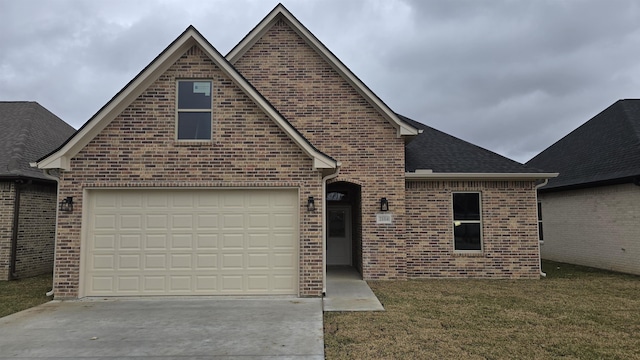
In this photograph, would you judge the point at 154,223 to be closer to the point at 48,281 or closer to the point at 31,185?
the point at 48,281

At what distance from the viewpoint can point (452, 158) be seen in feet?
41.6

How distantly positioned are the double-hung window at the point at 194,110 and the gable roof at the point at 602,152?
A: 12.6 metres

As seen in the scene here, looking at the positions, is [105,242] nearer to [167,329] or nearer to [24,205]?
[167,329]

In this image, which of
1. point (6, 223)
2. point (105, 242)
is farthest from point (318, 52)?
point (6, 223)

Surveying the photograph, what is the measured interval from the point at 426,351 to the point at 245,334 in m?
2.70

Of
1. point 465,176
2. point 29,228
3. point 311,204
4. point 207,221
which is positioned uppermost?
point 465,176

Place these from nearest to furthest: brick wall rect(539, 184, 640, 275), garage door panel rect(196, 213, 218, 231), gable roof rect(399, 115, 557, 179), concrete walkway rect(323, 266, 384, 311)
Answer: concrete walkway rect(323, 266, 384, 311) < garage door panel rect(196, 213, 218, 231) < gable roof rect(399, 115, 557, 179) < brick wall rect(539, 184, 640, 275)

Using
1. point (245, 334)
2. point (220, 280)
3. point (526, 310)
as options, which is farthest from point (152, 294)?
point (526, 310)

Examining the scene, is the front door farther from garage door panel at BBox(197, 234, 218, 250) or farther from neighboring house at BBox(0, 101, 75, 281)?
neighboring house at BBox(0, 101, 75, 281)

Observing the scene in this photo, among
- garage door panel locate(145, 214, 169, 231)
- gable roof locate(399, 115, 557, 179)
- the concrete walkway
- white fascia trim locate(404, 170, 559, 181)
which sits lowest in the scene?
the concrete walkway

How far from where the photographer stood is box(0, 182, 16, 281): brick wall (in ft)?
37.5

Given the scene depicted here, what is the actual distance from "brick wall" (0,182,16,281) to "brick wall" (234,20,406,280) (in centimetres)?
762

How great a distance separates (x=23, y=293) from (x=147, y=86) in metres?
5.80

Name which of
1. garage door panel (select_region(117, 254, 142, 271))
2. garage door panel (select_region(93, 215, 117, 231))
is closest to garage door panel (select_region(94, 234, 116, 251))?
garage door panel (select_region(93, 215, 117, 231))
